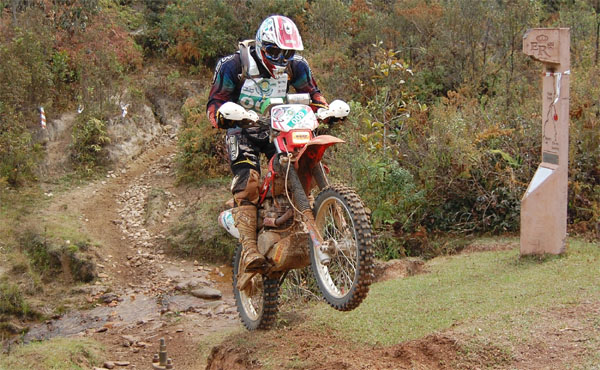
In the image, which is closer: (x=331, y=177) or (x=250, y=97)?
(x=250, y=97)

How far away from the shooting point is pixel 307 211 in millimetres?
6762

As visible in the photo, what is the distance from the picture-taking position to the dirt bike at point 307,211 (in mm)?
6274

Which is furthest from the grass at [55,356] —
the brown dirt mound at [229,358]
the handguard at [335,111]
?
the handguard at [335,111]

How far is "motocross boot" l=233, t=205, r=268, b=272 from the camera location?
725cm

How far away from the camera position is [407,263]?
37.2 feet

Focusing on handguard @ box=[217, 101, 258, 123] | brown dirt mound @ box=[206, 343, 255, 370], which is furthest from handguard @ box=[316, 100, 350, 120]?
brown dirt mound @ box=[206, 343, 255, 370]

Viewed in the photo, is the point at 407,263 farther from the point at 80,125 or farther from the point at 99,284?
the point at 80,125

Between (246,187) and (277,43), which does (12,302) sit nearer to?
(246,187)

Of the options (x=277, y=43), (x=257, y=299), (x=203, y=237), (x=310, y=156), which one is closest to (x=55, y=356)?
(x=257, y=299)

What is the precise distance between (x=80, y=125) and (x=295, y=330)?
12283mm

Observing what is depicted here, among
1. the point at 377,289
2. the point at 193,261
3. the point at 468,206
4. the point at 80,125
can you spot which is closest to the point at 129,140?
the point at 80,125

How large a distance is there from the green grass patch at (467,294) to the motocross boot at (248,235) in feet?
3.87

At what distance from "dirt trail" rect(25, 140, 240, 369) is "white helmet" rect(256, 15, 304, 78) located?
4.01 metres

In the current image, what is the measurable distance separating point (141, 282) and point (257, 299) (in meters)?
5.41
